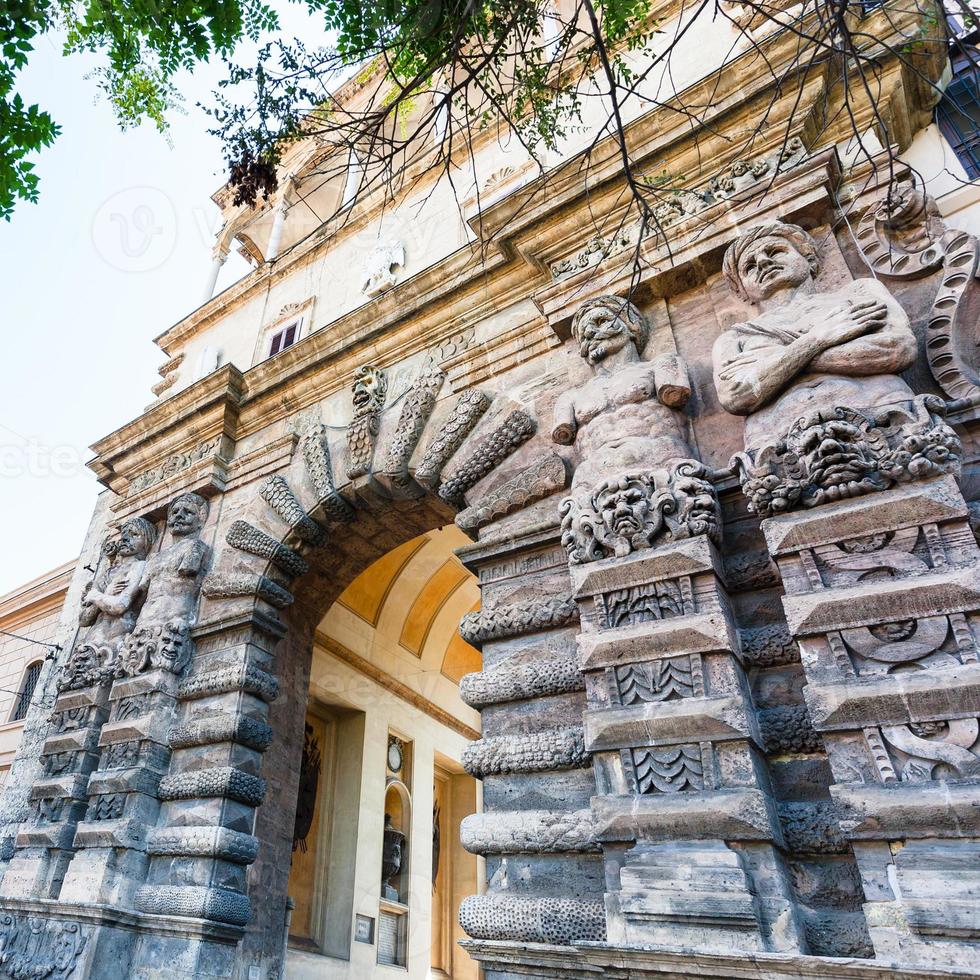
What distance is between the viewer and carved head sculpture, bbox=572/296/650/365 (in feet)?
16.8

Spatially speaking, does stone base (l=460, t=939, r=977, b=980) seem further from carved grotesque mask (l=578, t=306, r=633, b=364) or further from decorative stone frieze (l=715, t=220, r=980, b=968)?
carved grotesque mask (l=578, t=306, r=633, b=364)

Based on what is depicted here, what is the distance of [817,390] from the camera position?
3920mm

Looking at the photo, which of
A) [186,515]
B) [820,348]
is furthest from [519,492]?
[186,515]

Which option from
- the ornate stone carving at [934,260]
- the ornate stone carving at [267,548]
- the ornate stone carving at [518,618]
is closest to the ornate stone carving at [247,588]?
the ornate stone carving at [267,548]

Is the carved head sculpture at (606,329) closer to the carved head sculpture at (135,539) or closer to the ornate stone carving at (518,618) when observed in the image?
the ornate stone carving at (518,618)

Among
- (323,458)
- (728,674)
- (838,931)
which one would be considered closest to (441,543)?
(323,458)

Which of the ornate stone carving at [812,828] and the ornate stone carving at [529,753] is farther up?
the ornate stone carving at [529,753]

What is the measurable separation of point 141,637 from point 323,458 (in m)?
2.42

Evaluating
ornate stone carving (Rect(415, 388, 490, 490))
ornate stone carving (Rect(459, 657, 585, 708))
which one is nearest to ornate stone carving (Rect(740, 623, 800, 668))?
ornate stone carving (Rect(459, 657, 585, 708))

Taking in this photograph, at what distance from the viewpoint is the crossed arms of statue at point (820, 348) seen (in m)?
3.79

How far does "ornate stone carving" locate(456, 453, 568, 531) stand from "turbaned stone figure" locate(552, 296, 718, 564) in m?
0.24

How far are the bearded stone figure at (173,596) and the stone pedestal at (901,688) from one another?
5.45m

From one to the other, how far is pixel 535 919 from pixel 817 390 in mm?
3198

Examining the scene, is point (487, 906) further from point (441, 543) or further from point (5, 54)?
point (441, 543)
